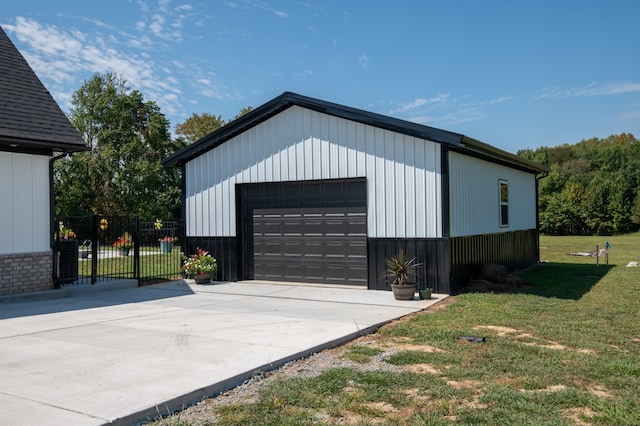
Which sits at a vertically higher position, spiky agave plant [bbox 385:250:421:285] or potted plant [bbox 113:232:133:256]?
potted plant [bbox 113:232:133:256]

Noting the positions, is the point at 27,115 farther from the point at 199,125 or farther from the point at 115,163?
the point at 199,125

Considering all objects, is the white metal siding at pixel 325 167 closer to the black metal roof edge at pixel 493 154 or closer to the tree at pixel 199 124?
the black metal roof edge at pixel 493 154

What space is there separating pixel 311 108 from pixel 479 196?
4.52m

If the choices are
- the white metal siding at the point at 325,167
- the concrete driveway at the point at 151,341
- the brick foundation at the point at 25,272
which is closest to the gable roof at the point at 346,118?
the white metal siding at the point at 325,167

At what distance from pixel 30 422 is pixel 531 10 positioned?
15.2m

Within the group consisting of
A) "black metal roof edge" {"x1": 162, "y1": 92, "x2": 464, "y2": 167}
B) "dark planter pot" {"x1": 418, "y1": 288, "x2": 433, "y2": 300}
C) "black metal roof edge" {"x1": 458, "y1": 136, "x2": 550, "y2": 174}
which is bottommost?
"dark planter pot" {"x1": 418, "y1": 288, "x2": 433, "y2": 300}

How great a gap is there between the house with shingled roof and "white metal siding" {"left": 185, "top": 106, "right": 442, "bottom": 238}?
3325 millimetres

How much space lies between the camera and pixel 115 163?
31984mm

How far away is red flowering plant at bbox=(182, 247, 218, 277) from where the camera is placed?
12.5 metres

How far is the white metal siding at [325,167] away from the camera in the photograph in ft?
34.4

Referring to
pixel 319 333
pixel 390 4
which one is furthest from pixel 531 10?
pixel 319 333

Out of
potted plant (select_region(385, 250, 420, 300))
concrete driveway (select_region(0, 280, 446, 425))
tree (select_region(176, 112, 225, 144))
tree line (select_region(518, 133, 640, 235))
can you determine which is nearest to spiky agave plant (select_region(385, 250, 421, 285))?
potted plant (select_region(385, 250, 420, 300))

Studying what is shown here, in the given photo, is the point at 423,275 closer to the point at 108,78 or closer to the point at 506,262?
the point at 506,262

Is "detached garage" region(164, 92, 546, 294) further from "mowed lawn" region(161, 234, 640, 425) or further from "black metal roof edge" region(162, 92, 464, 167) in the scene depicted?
"mowed lawn" region(161, 234, 640, 425)
